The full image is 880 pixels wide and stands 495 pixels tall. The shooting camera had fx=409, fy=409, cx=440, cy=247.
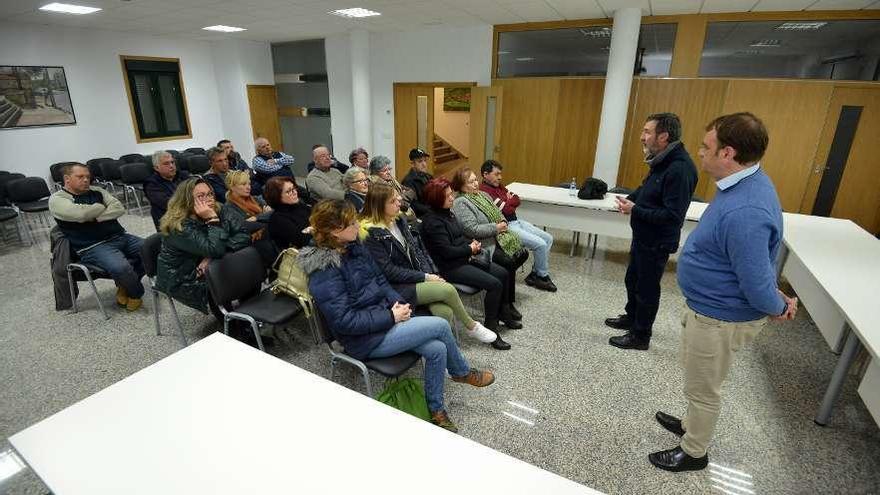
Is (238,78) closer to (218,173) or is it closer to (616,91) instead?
(218,173)

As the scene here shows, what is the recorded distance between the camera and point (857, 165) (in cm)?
555

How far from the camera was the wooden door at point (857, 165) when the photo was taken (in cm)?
531

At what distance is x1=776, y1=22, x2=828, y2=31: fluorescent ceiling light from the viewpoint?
5387mm

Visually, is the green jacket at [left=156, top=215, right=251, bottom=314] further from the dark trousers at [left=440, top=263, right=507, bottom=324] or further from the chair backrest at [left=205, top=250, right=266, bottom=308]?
the dark trousers at [left=440, top=263, right=507, bottom=324]

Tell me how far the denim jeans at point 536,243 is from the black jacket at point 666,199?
118 cm

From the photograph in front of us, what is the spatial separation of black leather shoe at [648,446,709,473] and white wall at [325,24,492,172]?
640 centimetres

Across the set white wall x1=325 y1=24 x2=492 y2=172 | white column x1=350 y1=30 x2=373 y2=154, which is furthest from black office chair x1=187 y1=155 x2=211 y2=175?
white column x1=350 y1=30 x2=373 y2=154

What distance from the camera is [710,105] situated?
5.82 meters

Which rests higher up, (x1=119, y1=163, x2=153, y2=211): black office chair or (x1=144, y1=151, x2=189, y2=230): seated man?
(x1=144, y1=151, x2=189, y2=230): seated man

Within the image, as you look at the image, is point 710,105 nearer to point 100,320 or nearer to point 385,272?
point 385,272

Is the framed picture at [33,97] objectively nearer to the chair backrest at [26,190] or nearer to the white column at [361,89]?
the chair backrest at [26,190]

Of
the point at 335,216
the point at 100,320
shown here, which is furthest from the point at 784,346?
the point at 100,320

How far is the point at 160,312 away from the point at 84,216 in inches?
36.4

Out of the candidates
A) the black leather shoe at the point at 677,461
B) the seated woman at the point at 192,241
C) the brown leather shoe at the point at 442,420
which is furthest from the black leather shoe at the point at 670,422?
the seated woman at the point at 192,241
